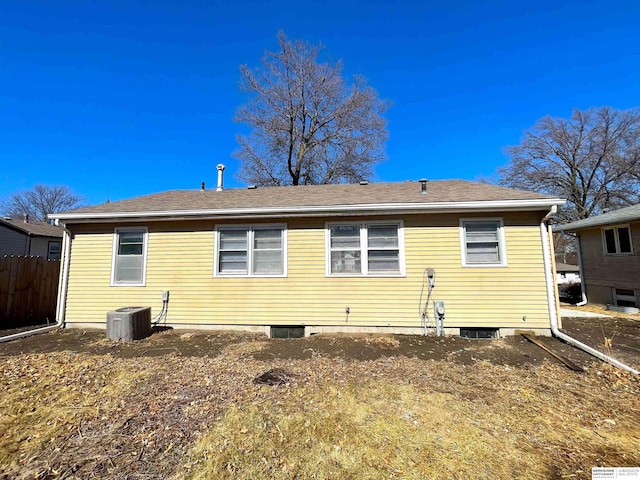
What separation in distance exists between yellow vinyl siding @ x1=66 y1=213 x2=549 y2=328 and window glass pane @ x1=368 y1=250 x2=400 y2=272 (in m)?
0.25

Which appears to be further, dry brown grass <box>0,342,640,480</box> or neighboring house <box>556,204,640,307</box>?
neighboring house <box>556,204,640,307</box>

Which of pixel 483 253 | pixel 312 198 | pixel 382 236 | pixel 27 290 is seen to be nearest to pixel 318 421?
pixel 382 236

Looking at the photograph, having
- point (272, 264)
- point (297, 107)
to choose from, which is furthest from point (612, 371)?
point (297, 107)

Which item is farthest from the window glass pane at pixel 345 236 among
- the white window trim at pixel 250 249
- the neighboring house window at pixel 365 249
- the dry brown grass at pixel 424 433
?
the dry brown grass at pixel 424 433

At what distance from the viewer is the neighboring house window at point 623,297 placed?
10.5 m

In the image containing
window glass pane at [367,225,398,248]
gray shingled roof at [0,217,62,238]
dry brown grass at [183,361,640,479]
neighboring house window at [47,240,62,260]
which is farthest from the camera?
neighboring house window at [47,240,62,260]

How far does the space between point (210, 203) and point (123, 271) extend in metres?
2.86

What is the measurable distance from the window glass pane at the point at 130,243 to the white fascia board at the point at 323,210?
45cm

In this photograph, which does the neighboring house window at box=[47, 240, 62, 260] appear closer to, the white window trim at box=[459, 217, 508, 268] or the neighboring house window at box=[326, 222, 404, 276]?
the neighboring house window at box=[326, 222, 404, 276]

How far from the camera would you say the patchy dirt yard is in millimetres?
2555

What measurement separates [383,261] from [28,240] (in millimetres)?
→ 23706

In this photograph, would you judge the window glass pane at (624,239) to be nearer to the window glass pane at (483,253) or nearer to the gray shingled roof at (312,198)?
the gray shingled roof at (312,198)

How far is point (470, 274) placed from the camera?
266 inches

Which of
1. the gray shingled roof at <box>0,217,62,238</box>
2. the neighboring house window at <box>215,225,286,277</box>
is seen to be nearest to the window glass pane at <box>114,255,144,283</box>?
the neighboring house window at <box>215,225,286,277</box>
